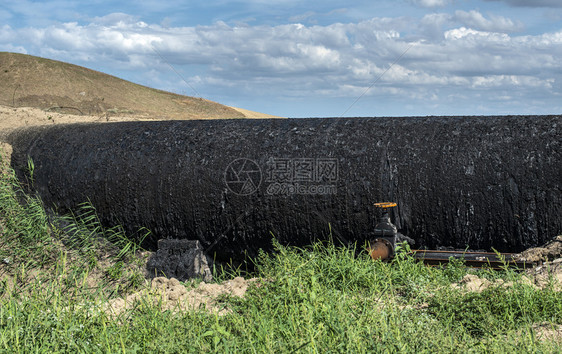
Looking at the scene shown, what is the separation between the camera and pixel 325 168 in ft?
14.0

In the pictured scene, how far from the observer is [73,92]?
51.3ft

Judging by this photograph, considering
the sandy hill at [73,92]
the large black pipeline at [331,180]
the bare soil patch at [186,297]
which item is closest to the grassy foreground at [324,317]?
the bare soil patch at [186,297]

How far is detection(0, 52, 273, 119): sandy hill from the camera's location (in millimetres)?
14430

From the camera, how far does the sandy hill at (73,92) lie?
14430 millimetres

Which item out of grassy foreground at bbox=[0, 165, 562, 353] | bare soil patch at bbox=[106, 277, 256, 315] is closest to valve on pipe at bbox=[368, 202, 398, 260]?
grassy foreground at bbox=[0, 165, 562, 353]

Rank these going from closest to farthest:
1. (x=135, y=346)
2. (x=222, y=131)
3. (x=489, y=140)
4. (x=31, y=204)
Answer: (x=135, y=346) < (x=489, y=140) < (x=222, y=131) < (x=31, y=204)

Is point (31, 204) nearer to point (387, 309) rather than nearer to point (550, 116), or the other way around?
point (387, 309)

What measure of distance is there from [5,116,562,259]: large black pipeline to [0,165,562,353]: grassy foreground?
1.17ft

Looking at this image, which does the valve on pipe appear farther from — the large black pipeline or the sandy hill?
the sandy hill

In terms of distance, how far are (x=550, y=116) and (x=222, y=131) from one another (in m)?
2.79

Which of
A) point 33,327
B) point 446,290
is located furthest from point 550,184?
point 33,327

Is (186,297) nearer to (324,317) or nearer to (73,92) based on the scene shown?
(324,317)

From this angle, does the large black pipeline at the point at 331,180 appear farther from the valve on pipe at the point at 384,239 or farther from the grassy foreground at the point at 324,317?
the grassy foreground at the point at 324,317

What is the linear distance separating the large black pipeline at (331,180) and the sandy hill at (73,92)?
9.67 meters
